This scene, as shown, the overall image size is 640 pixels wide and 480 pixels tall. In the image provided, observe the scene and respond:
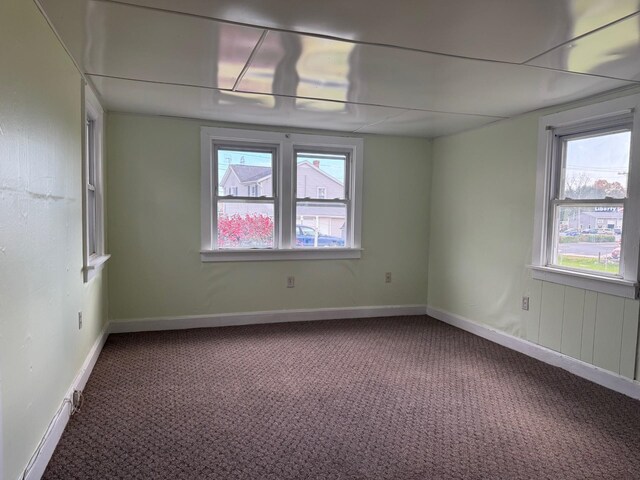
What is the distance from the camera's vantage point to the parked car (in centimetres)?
465

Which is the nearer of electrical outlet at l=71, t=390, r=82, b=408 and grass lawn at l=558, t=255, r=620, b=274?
electrical outlet at l=71, t=390, r=82, b=408

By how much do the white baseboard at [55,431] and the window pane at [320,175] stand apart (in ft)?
8.49

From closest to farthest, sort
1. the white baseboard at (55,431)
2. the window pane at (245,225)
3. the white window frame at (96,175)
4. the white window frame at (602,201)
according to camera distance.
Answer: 1. the white baseboard at (55,431)
2. the white window frame at (602,201)
3. the white window frame at (96,175)
4. the window pane at (245,225)

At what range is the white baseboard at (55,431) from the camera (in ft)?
5.91

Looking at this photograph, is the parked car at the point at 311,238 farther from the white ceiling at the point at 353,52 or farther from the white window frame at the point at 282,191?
the white ceiling at the point at 353,52

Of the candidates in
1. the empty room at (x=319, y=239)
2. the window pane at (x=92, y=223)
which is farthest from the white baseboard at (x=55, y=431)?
the window pane at (x=92, y=223)

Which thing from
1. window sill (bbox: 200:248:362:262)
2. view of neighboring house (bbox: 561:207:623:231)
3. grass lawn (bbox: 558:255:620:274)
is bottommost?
window sill (bbox: 200:248:362:262)

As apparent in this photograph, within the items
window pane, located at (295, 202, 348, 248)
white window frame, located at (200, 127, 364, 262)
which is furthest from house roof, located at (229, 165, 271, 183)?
window pane, located at (295, 202, 348, 248)

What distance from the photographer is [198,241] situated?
4266 millimetres

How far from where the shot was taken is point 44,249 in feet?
6.46

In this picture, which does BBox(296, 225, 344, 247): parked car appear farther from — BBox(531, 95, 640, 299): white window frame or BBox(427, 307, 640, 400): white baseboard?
BBox(531, 95, 640, 299): white window frame

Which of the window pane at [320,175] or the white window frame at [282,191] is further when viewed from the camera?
the window pane at [320,175]

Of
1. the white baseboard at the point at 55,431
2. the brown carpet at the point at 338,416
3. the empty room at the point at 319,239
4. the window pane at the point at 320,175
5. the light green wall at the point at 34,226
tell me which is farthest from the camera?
the window pane at the point at 320,175

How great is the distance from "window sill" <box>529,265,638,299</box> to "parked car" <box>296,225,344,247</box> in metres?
2.03
